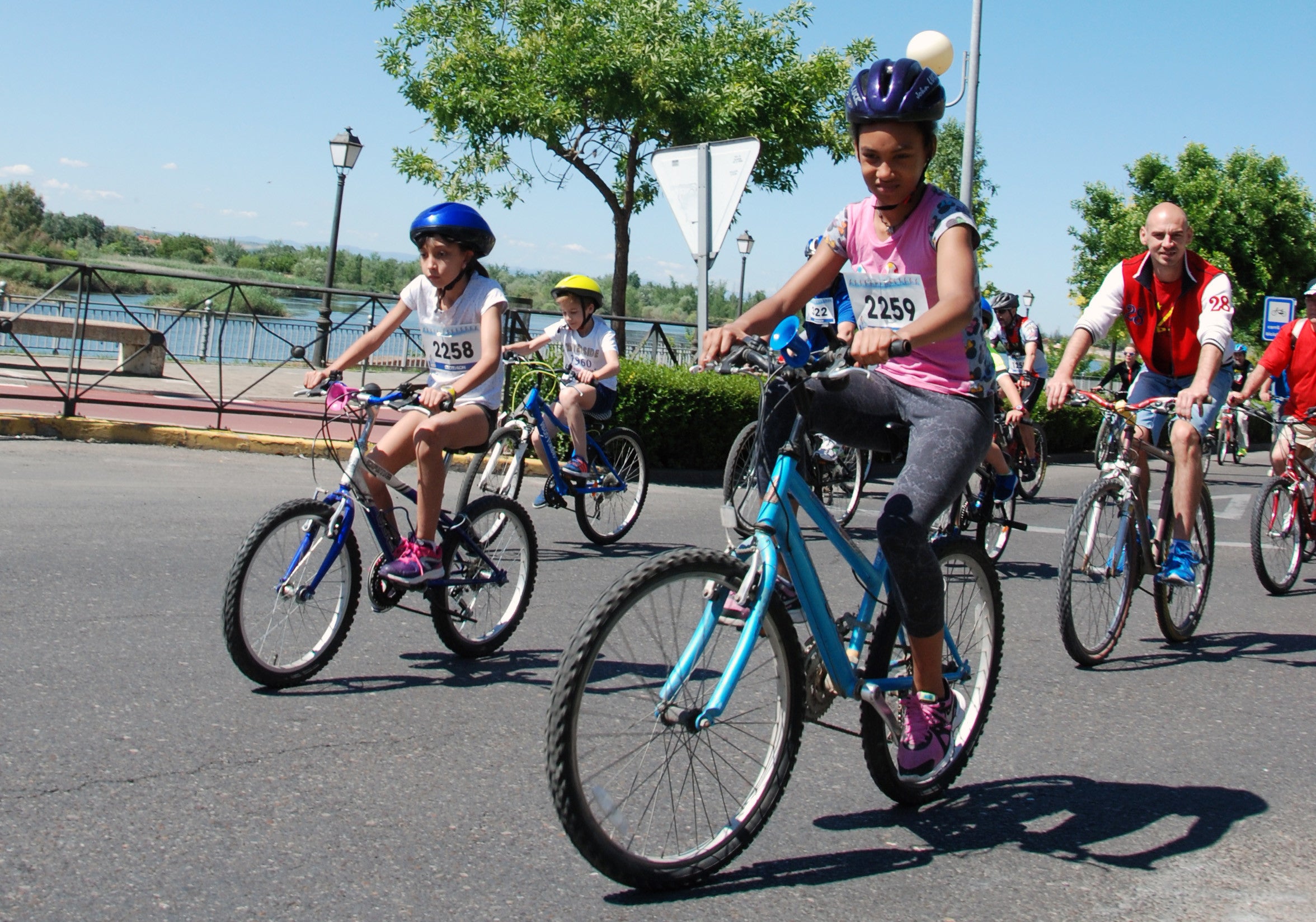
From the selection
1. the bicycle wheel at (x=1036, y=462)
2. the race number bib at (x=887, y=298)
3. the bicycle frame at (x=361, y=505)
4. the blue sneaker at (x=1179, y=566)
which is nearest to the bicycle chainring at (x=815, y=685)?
the race number bib at (x=887, y=298)

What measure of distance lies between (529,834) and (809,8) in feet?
70.5

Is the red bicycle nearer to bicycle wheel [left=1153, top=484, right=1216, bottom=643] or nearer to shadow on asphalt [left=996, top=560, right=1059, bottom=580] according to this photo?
shadow on asphalt [left=996, top=560, right=1059, bottom=580]

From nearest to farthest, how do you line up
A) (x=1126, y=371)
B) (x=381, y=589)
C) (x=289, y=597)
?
(x=289, y=597) < (x=381, y=589) < (x=1126, y=371)

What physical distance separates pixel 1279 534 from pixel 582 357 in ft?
15.3

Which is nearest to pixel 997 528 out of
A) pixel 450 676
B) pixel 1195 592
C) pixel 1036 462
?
pixel 1195 592

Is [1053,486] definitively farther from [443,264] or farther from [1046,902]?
[1046,902]

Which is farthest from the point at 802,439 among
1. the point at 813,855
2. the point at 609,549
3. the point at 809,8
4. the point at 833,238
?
the point at 809,8

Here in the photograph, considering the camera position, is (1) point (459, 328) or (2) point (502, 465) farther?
(2) point (502, 465)

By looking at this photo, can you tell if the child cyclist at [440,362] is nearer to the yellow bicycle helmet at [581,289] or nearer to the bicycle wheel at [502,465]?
the bicycle wheel at [502,465]

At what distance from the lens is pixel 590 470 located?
8.55 meters

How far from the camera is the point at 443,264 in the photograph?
206 inches

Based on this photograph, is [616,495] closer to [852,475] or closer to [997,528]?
[852,475]

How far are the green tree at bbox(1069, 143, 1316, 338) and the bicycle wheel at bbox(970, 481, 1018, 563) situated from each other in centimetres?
4137

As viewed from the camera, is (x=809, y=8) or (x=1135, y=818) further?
(x=809, y=8)
